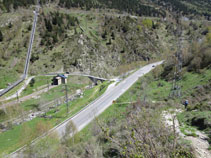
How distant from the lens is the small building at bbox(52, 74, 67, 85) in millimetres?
50656

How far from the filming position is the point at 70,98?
45.0 m

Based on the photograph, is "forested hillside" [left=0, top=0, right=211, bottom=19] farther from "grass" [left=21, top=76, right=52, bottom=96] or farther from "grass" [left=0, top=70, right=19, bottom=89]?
"grass" [left=21, top=76, right=52, bottom=96]

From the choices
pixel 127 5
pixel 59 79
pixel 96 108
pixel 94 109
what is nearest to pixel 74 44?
pixel 59 79

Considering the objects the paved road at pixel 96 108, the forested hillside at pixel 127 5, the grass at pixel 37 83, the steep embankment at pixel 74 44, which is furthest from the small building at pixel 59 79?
the forested hillside at pixel 127 5

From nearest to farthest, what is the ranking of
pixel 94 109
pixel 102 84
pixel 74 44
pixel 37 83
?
pixel 94 109
pixel 37 83
pixel 102 84
pixel 74 44

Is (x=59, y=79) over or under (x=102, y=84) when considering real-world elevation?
over

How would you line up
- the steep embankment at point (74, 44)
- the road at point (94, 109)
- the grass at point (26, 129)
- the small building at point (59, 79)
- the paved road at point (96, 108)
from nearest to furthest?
the grass at point (26, 129)
the road at point (94, 109)
the paved road at point (96, 108)
the small building at point (59, 79)
the steep embankment at point (74, 44)

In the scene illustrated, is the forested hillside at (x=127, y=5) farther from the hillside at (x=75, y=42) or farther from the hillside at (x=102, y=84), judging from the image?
the hillside at (x=102, y=84)

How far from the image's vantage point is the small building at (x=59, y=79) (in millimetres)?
50656

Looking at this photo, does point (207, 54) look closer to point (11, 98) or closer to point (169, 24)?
point (11, 98)

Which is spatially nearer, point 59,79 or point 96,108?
point 96,108

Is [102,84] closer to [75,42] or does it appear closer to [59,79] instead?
[59,79]

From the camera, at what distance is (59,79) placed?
51.1 metres

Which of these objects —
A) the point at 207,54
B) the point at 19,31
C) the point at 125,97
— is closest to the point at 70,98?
the point at 125,97
